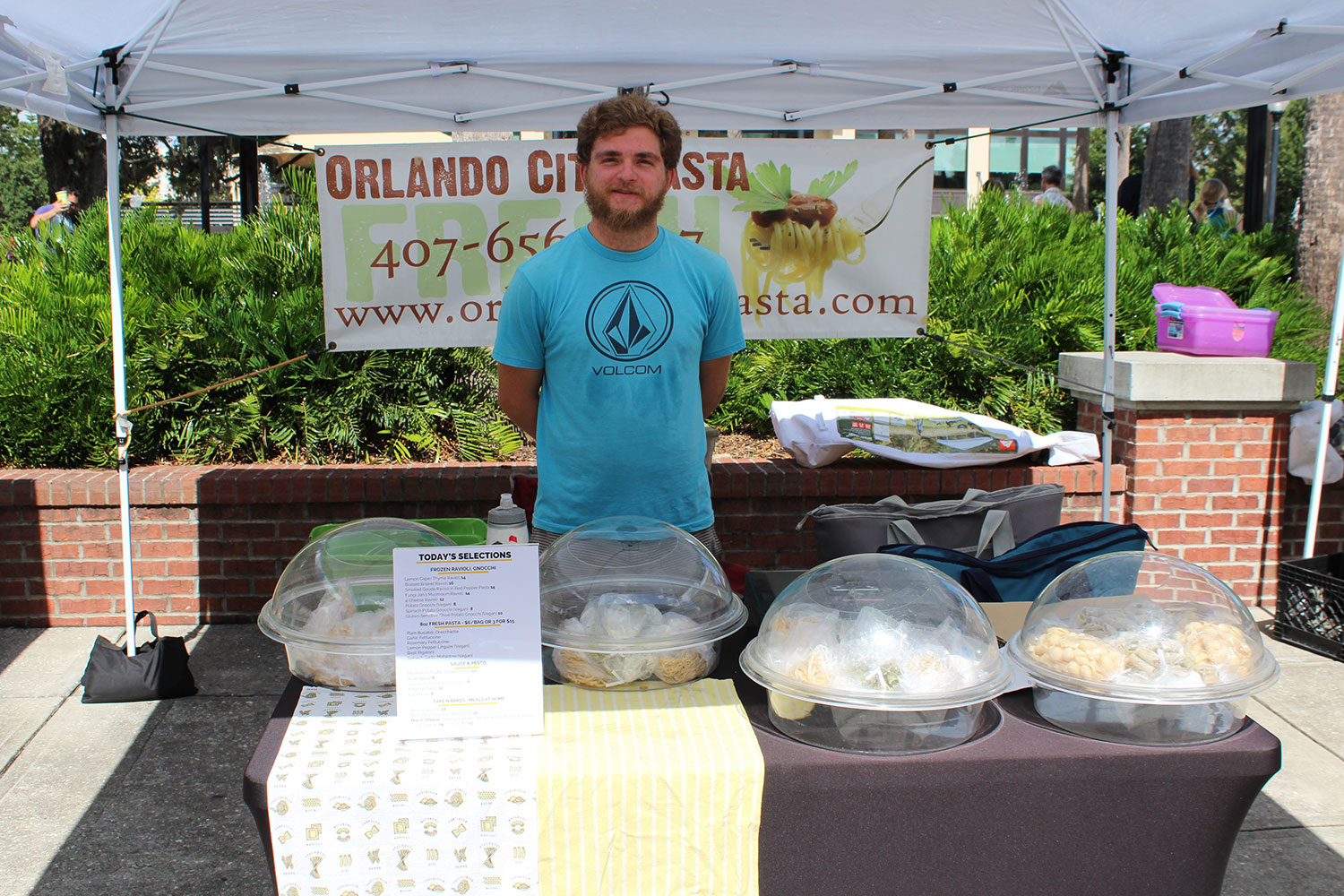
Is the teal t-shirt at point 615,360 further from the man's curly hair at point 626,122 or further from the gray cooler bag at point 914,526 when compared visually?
the gray cooler bag at point 914,526

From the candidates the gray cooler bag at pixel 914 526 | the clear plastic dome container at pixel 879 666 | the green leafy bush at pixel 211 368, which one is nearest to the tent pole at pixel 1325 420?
the gray cooler bag at pixel 914 526

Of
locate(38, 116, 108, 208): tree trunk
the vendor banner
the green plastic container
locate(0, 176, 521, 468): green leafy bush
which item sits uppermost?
locate(38, 116, 108, 208): tree trunk

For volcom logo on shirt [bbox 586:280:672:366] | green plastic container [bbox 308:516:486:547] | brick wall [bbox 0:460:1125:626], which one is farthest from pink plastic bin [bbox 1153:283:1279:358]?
green plastic container [bbox 308:516:486:547]

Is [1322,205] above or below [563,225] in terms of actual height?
above

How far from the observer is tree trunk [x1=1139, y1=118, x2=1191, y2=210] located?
9.91 m

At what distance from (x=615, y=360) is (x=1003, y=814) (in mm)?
1409

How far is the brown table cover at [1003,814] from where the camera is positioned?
1711 mm

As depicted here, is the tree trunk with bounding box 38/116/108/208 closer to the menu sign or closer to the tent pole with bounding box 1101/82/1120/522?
the tent pole with bounding box 1101/82/1120/522

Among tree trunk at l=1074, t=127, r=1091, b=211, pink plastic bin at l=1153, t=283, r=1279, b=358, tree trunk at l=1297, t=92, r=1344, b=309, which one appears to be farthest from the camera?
tree trunk at l=1074, t=127, r=1091, b=211

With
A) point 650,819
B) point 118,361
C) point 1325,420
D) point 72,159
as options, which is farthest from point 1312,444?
point 72,159

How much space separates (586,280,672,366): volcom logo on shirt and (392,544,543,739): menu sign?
3.07 ft

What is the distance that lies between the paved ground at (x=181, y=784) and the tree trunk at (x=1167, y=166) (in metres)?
7.09

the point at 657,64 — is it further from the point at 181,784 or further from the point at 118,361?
the point at 181,784

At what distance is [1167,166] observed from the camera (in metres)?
10.2
